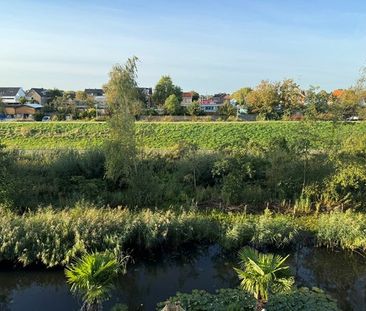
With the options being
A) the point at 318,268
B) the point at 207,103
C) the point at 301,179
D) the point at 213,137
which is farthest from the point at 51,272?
the point at 207,103

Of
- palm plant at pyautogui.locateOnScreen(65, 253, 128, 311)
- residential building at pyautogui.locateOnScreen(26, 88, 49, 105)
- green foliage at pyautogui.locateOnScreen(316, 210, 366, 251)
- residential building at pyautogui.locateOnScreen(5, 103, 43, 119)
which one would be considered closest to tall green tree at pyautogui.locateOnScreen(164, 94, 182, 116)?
residential building at pyautogui.locateOnScreen(5, 103, 43, 119)

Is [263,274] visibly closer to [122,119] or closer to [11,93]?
[122,119]

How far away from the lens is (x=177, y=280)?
1087cm

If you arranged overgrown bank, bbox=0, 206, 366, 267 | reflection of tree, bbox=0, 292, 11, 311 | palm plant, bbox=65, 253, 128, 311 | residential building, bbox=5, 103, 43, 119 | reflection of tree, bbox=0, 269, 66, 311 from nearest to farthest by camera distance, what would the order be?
palm plant, bbox=65, 253, 128, 311
reflection of tree, bbox=0, 292, 11, 311
reflection of tree, bbox=0, 269, 66, 311
overgrown bank, bbox=0, 206, 366, 267
residential building, bbox=5, 103, 43, 119

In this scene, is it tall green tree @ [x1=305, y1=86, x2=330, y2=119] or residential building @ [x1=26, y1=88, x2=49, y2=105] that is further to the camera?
residential building @ [x1=26, y1=88, x2=49, y2=105]

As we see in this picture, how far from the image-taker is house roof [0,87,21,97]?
8781 cm

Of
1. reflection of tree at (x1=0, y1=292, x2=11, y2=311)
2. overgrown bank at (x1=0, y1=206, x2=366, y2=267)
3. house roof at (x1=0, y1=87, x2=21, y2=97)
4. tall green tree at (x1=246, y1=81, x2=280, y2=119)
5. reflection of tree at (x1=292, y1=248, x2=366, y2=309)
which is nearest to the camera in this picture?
reflection of tree at (x1=0, y1=292, x2=11, y2=311)

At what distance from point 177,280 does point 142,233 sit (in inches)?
79.6

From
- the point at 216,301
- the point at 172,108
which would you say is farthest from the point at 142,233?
the point at 172,108

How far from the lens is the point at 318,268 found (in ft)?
37.9

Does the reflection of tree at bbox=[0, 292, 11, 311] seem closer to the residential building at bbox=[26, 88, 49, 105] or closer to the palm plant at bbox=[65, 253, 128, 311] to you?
the palm plant at bbox=[65, 253, 128, 311]

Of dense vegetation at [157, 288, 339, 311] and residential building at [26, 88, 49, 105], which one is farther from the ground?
residential building at [26, 88, 49, 105]

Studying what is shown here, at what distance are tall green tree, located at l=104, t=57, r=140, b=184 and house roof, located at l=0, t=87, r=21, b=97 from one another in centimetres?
8195

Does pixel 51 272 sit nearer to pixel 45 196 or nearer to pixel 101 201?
pixel 101 201
